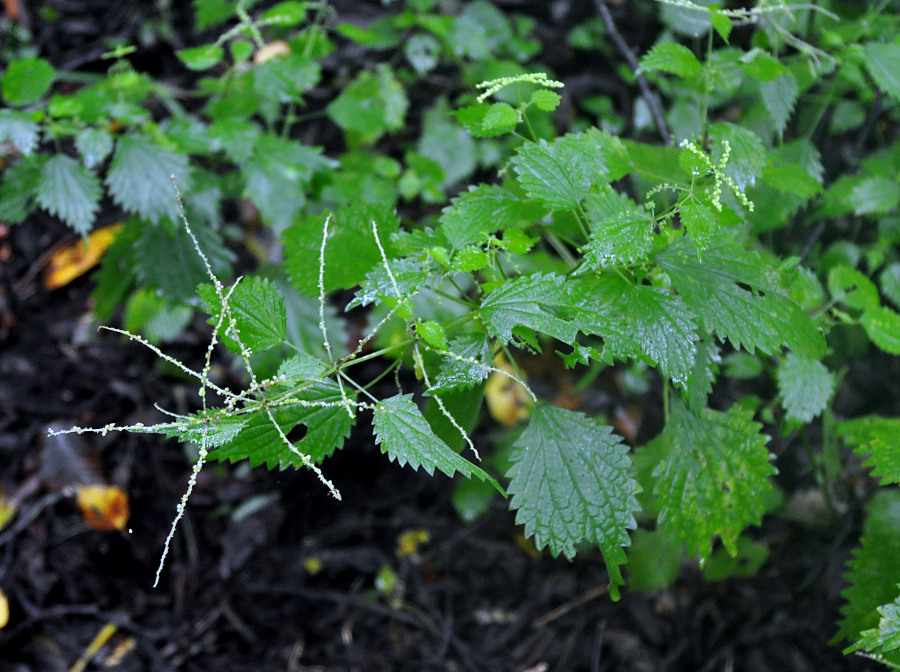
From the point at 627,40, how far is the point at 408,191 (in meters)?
1.44

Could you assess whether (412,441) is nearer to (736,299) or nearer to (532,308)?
(532,308)

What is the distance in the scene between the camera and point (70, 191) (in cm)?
163

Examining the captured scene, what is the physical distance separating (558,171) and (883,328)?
94 centimetres

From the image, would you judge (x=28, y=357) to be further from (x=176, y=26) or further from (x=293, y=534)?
(x=176, y=26)

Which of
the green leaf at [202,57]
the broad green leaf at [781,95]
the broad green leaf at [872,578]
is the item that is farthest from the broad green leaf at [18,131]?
the broad green leaf at [872,578]

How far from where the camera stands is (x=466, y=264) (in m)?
1.00

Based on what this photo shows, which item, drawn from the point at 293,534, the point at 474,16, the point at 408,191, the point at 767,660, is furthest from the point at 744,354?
the point at 474,16

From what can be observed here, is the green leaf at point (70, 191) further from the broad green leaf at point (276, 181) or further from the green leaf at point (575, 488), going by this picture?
the green leaf at point (575, 488)

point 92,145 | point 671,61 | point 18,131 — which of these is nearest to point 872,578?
point 671,61

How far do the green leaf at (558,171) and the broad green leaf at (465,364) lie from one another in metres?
0.27

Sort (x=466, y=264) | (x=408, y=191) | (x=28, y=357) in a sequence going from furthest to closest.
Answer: (x=28, y=357) → (x=408, y=191) → (x=466, y=264)

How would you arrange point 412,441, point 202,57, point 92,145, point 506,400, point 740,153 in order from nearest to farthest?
point 412,441
point 740,153
point 92,145
point 202,57
point 506,400

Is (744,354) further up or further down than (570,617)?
further up

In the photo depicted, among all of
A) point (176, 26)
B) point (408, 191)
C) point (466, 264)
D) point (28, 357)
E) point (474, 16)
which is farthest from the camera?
point (176, 26)
